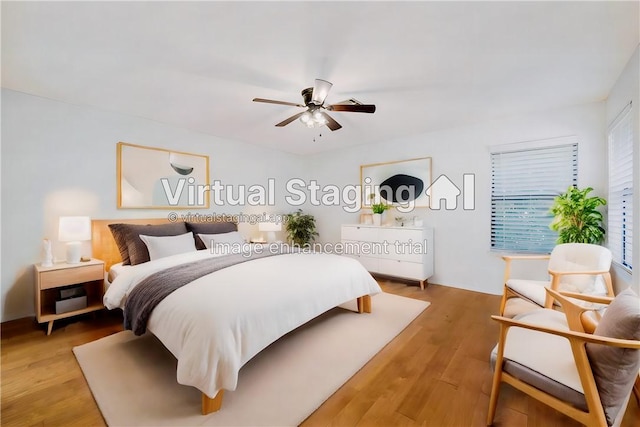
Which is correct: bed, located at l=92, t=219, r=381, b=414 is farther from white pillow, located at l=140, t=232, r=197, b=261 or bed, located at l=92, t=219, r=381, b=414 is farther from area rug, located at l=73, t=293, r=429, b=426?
area rug, located at l=73, t=293, r=429, b=426

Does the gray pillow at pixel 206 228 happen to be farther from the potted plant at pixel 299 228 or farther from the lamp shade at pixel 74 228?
the potted plant at pixel 299 228

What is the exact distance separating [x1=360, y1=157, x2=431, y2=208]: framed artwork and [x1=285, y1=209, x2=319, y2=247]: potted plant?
4.13ft

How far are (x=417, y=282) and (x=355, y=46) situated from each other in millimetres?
3565

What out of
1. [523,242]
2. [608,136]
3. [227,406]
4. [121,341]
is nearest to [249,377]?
[227,406]

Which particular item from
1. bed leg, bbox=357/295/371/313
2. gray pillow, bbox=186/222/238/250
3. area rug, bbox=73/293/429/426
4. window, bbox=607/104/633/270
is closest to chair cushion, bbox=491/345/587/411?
area rug, bbox=73/293/429/426

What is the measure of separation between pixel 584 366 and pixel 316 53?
2.49 m

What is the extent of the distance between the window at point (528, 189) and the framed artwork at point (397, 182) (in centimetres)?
96

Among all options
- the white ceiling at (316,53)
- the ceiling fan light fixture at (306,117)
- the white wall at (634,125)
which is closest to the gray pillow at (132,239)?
the white ceiling at (316,53)

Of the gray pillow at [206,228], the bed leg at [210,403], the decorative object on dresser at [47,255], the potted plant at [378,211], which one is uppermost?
the potted plant at [378,211]

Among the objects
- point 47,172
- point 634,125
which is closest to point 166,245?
point 47,172

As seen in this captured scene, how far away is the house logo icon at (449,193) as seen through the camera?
3918 millimetres

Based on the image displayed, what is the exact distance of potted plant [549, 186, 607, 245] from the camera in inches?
107

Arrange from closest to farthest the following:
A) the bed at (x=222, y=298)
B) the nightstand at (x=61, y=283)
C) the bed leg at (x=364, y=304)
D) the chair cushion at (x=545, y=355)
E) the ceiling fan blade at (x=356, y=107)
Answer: the chair cushion at (x=545, y=355), the bed at (x=222, y=298), the ceiling fan blade at (x=356, y=107), the nightstand at (x=61, y=283), the bed leg at (x=364, y=304)

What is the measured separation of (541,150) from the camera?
133 inches
